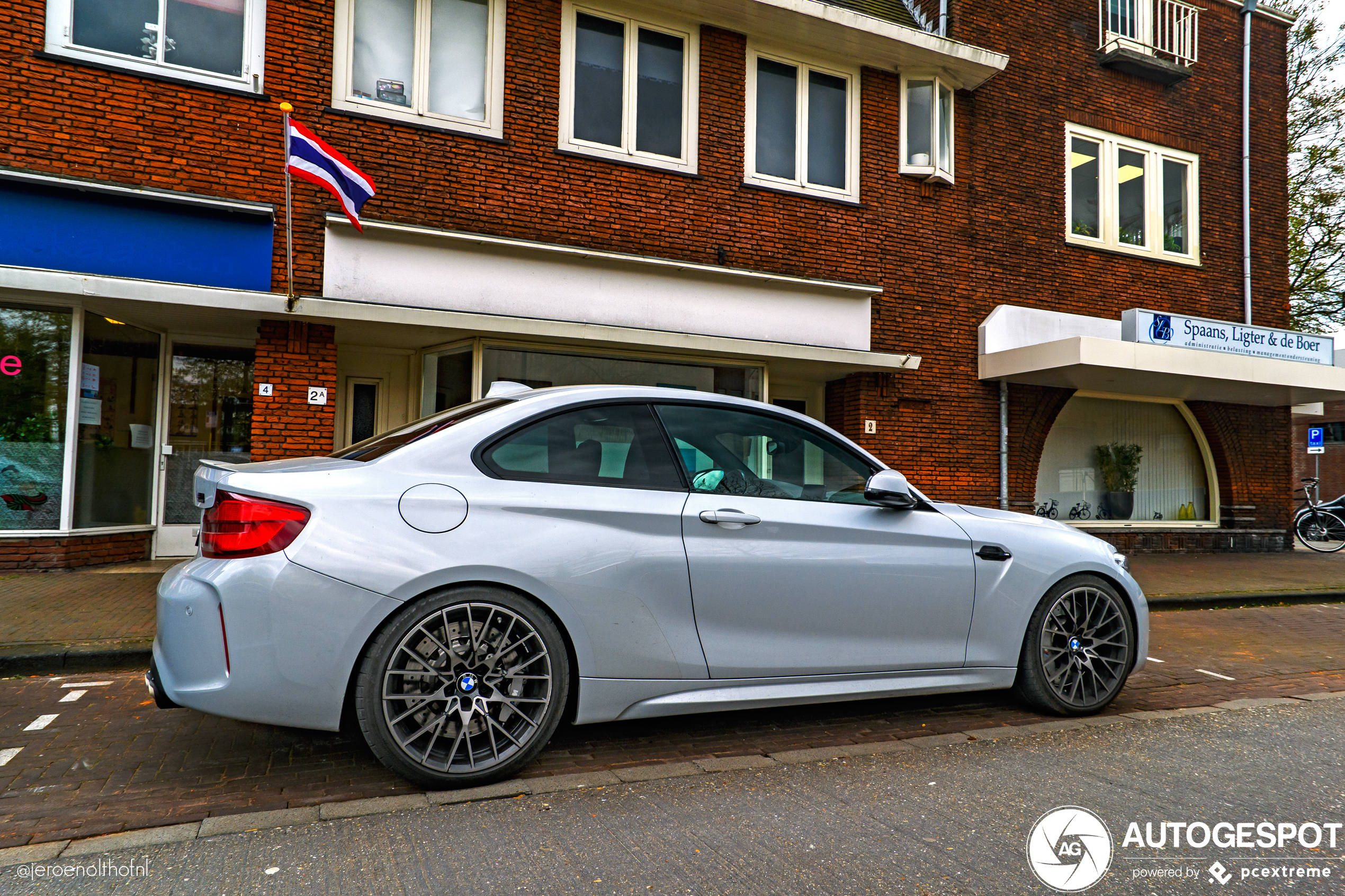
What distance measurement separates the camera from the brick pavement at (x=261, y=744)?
10.8 feet

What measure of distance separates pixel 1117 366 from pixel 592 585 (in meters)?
10.5

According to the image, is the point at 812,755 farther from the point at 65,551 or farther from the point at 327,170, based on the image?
the point at 65,551

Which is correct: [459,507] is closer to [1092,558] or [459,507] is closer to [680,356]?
[1092,558]

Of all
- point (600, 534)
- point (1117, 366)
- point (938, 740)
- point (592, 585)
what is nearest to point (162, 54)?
point (600, 534)

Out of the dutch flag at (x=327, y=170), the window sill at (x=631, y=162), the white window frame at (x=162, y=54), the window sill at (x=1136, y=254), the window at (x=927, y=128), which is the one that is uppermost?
the window at (x=927, y=128)

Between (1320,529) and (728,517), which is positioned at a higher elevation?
(728,517)

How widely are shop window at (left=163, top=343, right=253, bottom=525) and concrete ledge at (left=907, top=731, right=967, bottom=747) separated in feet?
27.9

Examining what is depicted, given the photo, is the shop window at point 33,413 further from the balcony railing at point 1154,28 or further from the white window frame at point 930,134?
the balcony railing at point 1154,28

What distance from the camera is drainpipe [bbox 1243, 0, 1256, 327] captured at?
15.3m

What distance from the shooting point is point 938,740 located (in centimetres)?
414

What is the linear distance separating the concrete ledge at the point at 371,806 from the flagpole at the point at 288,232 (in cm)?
669

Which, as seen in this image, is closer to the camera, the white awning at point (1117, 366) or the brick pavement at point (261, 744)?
the brick pavement at point (261, 744)

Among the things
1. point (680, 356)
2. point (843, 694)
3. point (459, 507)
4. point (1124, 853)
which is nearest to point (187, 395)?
point (680, 356)

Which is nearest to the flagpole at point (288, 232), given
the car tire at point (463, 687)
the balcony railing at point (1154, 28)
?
the car tire at point (463, 687)
